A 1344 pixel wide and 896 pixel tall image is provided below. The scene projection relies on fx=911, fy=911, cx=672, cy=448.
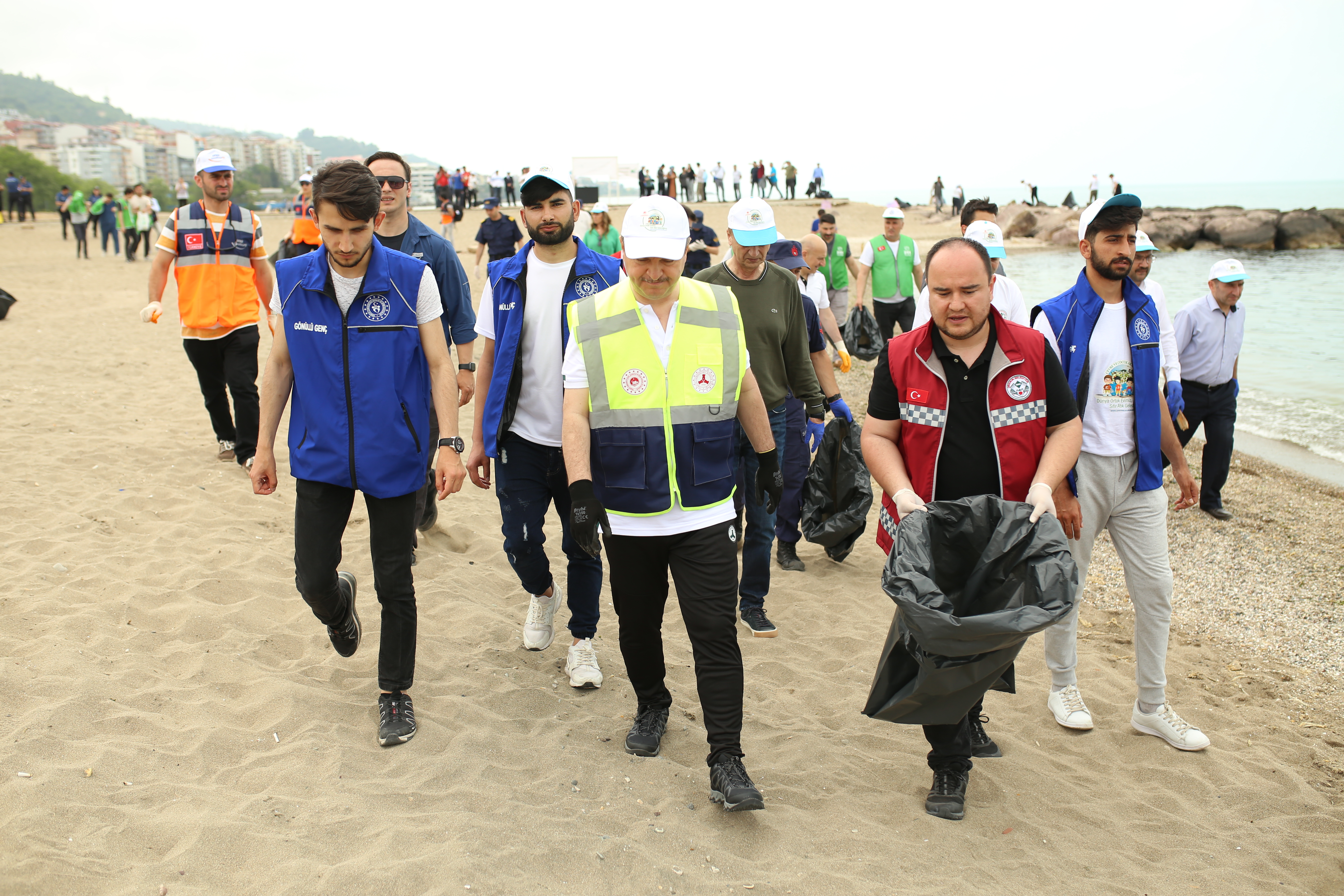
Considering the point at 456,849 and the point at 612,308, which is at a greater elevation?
the point at 612,308

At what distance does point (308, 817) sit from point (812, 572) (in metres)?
3.76

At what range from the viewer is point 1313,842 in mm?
3252

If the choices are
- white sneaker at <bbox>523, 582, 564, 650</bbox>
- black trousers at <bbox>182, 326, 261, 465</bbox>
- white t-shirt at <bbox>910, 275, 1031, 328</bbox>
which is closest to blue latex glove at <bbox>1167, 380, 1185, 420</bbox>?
white t-shirt at <bbox>910, 275, 1031, 328</bbox>

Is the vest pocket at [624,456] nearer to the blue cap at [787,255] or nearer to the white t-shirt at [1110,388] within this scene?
the white t-shirt at [1110,388]

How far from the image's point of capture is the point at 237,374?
6.67 meters

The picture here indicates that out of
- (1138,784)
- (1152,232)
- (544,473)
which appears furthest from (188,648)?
(1152,232)

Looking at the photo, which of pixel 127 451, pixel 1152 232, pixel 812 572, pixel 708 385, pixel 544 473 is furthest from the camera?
pixel 1152 232

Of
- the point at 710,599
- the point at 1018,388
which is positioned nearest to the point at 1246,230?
the point at 1018,388

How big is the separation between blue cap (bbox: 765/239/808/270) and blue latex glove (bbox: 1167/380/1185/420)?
7.44ft

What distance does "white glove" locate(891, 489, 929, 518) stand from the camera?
3.00 m

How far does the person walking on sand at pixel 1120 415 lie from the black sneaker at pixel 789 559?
2.38 meters

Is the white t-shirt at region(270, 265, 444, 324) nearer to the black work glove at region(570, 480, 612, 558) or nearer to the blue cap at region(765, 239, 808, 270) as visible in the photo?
the black work glove at region(570, 480, 612, 558)

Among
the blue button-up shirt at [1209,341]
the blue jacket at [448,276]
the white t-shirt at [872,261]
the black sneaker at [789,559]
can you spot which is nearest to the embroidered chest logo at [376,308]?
the blue jacket at [448,276]

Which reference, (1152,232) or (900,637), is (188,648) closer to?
(900,637)
